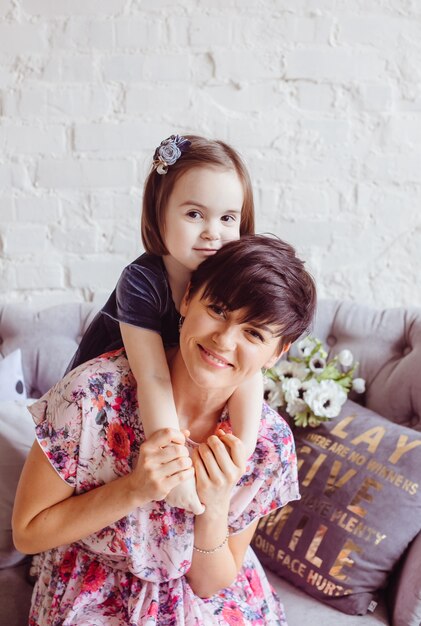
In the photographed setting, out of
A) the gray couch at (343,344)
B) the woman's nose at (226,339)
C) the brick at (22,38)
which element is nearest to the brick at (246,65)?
the brick at (22,38)

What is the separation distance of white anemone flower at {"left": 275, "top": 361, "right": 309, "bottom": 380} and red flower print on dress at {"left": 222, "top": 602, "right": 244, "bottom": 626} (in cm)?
74

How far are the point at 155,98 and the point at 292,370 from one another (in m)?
1.02

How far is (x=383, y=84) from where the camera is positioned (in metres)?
2.30

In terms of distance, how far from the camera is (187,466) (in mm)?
1157

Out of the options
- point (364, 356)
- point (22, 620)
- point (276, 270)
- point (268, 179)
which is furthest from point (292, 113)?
point (22, 620)

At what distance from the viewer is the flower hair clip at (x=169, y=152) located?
1272mm

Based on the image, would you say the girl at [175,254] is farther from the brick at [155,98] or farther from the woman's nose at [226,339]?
the brick at [155,98]

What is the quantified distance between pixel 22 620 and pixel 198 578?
1.59 ft

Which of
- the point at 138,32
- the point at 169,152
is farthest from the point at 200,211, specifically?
the point at 138,32

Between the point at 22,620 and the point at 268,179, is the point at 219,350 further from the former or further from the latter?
the point at 268,179

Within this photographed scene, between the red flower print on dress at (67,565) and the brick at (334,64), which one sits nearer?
the red flower print on dress at (67,565)

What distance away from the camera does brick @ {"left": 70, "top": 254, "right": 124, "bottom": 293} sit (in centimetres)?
238

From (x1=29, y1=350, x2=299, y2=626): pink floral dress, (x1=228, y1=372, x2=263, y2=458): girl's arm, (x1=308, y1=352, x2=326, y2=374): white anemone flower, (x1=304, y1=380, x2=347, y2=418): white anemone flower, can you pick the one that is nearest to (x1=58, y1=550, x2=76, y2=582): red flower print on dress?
(x1=29, y1=350, x2=299, y2=626): pink floral dress

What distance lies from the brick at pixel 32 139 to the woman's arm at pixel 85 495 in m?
1.33
